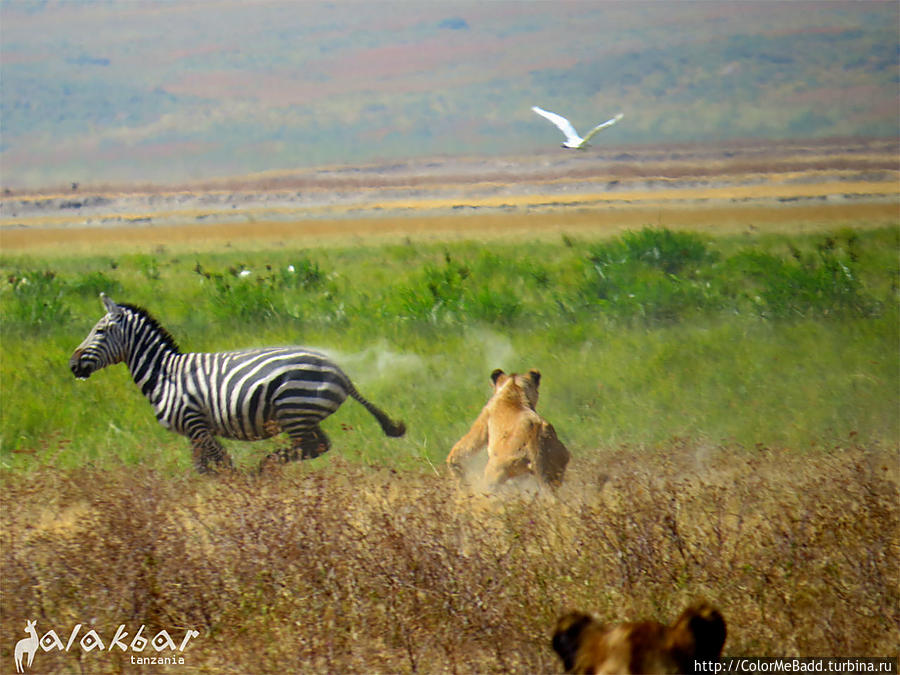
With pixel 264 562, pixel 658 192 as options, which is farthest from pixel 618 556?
pixel 658 192

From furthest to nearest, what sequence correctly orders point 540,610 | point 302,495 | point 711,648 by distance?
point 302,495 < point 540,610 < point 711,648

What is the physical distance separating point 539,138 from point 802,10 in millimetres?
4667

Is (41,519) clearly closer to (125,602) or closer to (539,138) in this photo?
(125,602)

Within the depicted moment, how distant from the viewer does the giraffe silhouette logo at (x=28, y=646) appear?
4.76 meters

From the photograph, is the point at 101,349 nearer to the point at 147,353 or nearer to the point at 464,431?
the point at 147,353

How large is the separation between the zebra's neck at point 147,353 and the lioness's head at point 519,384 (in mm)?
2925

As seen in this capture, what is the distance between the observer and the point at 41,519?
→ 242 inches

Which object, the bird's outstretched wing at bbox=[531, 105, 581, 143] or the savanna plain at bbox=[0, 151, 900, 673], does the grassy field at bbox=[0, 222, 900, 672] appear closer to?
the savanna plain at bbox=[0, 151, 900, 673]

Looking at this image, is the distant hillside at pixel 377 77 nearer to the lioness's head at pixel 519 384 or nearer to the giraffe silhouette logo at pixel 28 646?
the lioness's head at pixel 519 384

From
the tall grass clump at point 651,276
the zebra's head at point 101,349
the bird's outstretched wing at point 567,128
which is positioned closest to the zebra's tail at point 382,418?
the zebra's head at point 101,349

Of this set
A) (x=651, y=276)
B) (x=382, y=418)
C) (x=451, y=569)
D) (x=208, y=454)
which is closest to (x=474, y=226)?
(x=651, y=276)

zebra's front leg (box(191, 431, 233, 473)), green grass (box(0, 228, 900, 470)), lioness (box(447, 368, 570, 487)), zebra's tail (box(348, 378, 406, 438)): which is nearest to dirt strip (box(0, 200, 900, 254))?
green grass (box(0, 228, 900, 470))

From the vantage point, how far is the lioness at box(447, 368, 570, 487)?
569 centimetres

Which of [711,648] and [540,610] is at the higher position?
[711,648]
